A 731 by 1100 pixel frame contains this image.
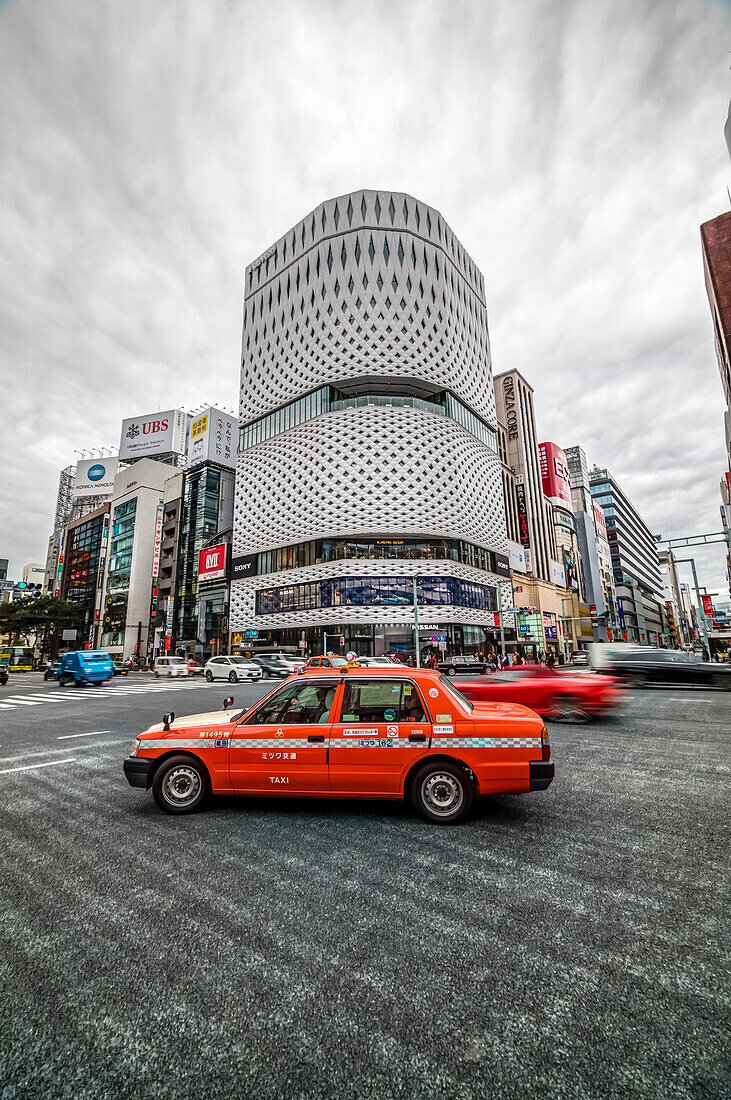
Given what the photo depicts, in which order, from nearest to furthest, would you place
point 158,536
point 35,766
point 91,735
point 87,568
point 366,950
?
point 366,950, point 35,766, point 91,735, point 158,536, point 87,568

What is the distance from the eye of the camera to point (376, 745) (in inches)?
198

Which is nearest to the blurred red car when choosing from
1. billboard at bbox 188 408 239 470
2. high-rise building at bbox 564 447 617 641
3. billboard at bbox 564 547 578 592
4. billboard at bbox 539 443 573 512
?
billboard at bbox 188 408 239 470

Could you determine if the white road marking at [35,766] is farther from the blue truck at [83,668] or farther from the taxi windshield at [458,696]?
the blue truck at [83,668]

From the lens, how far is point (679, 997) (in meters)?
2.41

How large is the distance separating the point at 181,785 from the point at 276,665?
81.4ft

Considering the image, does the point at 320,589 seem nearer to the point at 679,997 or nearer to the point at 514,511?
the point at 514,511

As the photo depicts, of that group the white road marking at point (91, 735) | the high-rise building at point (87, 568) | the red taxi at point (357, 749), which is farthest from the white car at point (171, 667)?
the high-rise building at point (87, 568)

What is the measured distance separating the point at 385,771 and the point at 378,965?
227cm

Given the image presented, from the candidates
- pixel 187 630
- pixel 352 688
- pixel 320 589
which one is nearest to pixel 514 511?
pixel 320 589

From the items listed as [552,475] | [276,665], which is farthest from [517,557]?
[276,665]

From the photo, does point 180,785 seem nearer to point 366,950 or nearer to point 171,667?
point 366,950

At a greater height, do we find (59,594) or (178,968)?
(59,594)

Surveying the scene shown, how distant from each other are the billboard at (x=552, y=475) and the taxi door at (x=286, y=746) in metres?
87.5

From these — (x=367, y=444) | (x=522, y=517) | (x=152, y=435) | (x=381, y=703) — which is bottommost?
(x=381, y=703)
